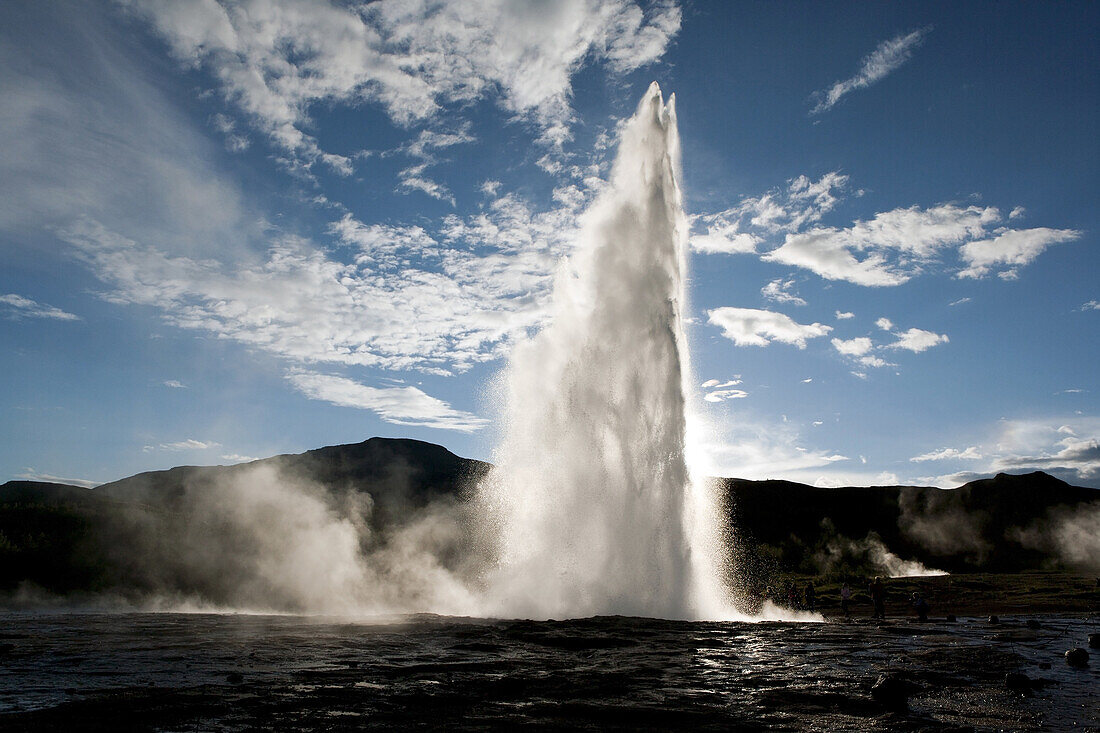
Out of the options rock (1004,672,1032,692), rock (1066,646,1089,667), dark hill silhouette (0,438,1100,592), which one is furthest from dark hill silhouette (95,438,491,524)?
rock (1004,672,1032,692)

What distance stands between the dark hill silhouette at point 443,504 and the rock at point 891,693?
46.4 meters

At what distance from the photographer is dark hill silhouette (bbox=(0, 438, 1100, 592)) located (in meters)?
44.3

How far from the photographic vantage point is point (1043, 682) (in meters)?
11.9

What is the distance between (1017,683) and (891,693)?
348 cm

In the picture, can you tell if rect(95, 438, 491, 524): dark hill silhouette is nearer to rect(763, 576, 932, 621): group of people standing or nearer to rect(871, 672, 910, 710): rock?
rect(763, 576, 932, 621): group of people standing

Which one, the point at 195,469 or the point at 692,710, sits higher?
the point at 195,469

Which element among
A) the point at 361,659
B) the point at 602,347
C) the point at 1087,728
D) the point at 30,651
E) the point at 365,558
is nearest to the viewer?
the point at 1087,728

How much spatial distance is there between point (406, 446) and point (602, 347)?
13597cm

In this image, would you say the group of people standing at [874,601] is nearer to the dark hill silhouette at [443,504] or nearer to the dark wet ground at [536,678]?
the dark wet ground at [536,678]

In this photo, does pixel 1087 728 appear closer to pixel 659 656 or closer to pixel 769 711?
pixel 769 711

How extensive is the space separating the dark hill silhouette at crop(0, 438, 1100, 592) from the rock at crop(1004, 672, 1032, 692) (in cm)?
4754

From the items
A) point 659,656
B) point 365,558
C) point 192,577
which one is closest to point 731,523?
point 365,558

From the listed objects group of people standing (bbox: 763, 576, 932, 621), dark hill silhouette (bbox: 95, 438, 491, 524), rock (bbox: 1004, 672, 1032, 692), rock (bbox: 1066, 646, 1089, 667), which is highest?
dark hill silhouette (bbox: 95, 438, 491, 524)

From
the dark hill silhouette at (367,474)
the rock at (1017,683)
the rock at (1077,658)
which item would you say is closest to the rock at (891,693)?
the rock at (1017,683)
